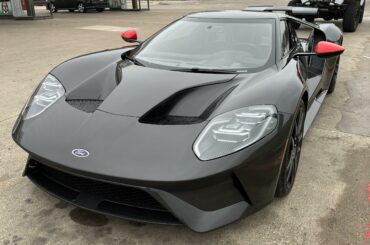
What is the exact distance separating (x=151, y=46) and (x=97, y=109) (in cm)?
117

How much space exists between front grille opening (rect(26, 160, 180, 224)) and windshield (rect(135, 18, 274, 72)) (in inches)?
44.3

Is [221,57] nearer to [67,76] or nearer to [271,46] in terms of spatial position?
[271,46]

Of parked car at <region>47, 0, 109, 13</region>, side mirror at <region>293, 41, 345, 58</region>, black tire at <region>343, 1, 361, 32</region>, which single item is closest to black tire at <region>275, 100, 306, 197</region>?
side mirror at <region>293, 41, 345, 58</region>

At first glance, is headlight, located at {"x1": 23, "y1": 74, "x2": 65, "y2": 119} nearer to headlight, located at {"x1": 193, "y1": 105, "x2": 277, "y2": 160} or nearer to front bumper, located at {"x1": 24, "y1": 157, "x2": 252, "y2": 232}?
front bumper, located at {"x1": 24, "y1": 157, "x2": 252, "y2": 232}

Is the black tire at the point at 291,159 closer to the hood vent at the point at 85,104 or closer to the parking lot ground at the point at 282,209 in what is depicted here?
the parking lot ground at the point at 282,209

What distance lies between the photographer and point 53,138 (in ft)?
7.41

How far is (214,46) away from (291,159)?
1126mm

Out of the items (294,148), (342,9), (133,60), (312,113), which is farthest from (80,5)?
(294,148)

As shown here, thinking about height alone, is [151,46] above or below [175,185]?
above

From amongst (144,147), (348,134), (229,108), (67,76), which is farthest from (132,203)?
(348,134)

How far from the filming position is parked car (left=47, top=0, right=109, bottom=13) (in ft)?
73.2

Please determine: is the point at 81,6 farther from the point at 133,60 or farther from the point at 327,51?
the point at 327,51

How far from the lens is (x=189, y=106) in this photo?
2.41 m

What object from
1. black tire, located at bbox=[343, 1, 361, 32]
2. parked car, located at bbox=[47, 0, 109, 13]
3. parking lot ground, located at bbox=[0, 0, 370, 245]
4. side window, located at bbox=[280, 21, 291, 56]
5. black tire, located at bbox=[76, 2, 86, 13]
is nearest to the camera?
parking lot ground, located at bbox=[0, 0, 370, 245]
